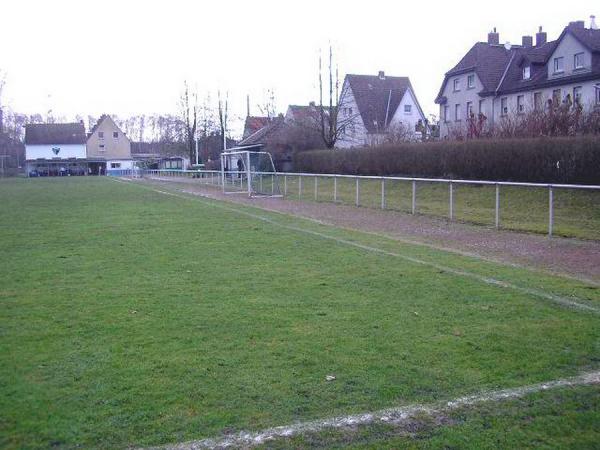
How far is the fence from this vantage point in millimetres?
16016

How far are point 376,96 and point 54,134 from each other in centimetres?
6524

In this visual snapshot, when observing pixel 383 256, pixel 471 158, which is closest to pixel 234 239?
pixel 383 256

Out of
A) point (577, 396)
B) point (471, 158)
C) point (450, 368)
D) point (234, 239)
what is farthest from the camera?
point (471, 158)

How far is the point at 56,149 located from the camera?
103250mm

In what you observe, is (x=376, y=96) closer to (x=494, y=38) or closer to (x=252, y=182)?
(x=494, y=38)

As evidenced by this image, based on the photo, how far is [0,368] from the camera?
5.48 meters

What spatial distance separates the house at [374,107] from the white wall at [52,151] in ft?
201

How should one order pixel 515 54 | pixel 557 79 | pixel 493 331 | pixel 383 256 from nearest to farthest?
1. pixel 493 331
2. pixel 383 256
3. pixel 557 79
4. pixel 515 54

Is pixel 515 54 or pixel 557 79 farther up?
pixel 515 54

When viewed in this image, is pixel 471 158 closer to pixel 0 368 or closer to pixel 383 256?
pixel 383 256

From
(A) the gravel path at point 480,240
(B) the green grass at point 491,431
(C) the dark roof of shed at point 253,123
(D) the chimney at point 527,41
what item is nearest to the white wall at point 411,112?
(D) the chimney at point 527,41

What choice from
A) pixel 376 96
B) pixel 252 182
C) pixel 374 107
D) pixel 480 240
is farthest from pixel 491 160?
pixel 376 96

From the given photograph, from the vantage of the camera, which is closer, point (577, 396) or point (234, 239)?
point (577, 396)

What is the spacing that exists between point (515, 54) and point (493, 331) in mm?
46599
